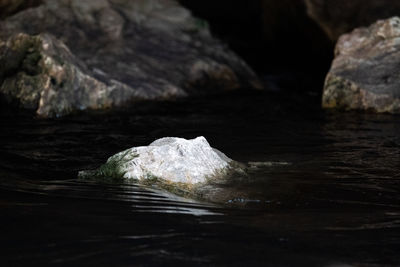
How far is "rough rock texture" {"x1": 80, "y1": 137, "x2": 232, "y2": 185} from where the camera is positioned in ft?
13.2

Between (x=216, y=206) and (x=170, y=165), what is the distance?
72cm

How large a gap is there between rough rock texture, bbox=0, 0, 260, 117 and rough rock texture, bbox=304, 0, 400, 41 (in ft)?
6.29

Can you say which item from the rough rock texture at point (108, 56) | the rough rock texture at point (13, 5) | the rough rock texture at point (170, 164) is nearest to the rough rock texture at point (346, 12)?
→ the rough rock texture at point (108, 56)

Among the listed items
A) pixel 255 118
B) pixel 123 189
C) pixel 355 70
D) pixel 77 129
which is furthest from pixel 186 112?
pixel 123 189

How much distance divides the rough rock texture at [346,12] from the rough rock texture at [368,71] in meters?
1.78

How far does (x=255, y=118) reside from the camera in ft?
24.3

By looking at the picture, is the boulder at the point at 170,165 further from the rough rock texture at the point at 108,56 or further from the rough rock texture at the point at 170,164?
the rough rock texture at the point at 108,56

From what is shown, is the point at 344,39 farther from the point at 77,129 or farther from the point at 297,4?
the point at 77,129

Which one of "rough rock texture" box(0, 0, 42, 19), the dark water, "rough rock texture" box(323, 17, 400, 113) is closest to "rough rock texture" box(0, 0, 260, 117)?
"rough rock texture" box(0, 0, 42, 19)

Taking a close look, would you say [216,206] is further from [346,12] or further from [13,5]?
[346,12]

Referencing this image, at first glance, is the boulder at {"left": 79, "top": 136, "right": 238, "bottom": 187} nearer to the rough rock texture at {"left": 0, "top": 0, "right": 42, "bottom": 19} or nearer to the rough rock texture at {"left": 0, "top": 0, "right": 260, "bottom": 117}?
the rough rock texture at {"left": 0, "top": 0, "right": 260, "bottom": 117}

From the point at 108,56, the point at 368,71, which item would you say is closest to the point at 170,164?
the point at 368,71

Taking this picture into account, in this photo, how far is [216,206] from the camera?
11.3ft

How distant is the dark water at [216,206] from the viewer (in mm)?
2666
